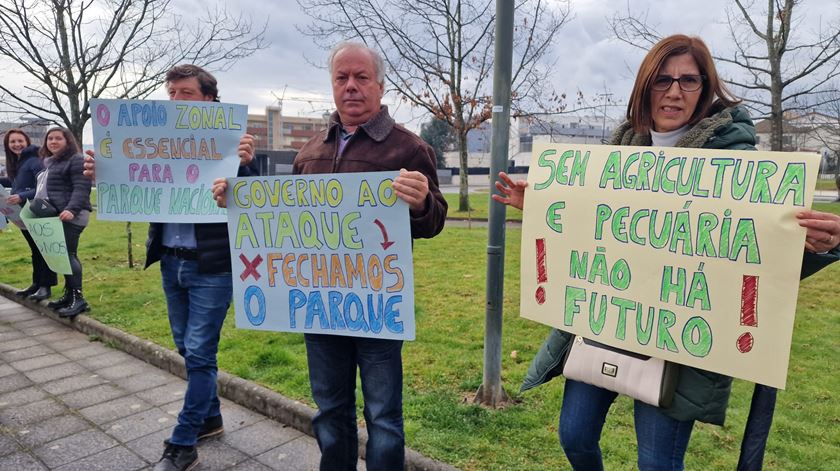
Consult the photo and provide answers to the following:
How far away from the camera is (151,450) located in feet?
10.1

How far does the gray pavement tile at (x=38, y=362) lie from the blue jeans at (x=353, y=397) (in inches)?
129

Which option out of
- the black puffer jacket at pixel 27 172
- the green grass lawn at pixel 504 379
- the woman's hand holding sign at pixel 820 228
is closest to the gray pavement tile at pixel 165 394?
the green grass lawn at pixel 504 379

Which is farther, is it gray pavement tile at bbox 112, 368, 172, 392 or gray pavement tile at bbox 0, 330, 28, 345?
gray pavement tile at bbox 0, 330, 28, 345

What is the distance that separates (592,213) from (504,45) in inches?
59.4

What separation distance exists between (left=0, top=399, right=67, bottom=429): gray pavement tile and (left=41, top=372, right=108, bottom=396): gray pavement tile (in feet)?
0.60

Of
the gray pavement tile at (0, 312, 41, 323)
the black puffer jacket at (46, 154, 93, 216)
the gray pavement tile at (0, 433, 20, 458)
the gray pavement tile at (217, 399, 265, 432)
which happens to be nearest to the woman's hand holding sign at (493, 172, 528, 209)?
the gray pavement tile at (217, 399, 265, 432)

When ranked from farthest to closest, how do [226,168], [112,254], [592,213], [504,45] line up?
[112,254], [504,45], [226,168], [592,213]

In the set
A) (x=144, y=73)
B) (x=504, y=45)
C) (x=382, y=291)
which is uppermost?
(x=144, y=73)

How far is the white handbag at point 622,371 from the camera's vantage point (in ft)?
5.63

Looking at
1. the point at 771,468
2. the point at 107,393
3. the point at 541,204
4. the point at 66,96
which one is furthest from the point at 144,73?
the point at 771,468

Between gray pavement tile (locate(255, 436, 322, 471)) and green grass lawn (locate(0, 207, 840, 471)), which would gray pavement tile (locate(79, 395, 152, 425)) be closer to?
green grass lawn (locate(0, 207, 840, 471))

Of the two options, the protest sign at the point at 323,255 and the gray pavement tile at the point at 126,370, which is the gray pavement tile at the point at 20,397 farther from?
the protest sign at the point at 323,255

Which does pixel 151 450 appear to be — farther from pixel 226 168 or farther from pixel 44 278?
pixel 44 278

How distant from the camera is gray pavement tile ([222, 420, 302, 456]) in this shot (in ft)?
10.2
